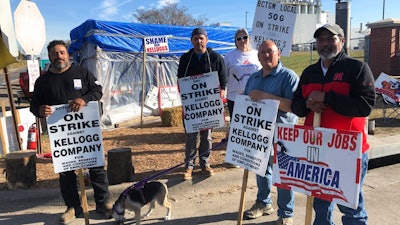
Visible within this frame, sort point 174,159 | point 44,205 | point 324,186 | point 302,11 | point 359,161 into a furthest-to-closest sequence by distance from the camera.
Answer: point 302,11 < point 174,159 < point 44,205 < point 324,186 < point 359,161

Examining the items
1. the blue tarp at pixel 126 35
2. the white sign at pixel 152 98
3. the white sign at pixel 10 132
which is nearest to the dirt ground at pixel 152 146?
the white sign at pixel 10 132

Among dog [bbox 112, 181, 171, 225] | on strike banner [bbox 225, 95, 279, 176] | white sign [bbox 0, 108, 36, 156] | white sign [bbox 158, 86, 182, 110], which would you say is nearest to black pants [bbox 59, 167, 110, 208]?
dog [bbox 112, 181, 171, 225]

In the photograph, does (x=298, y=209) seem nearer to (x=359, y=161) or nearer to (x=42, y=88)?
(x=359, y=161)

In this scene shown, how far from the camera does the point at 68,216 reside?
465cm

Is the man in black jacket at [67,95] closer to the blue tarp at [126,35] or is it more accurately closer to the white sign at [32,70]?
the white sign at [32,70]

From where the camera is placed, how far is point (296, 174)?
10.6 ft

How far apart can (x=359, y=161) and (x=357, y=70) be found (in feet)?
2.35

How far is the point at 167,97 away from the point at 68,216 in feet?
29.0

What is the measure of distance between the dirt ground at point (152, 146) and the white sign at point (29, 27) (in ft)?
7.03

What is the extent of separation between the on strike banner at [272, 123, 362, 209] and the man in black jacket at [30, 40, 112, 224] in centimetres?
232

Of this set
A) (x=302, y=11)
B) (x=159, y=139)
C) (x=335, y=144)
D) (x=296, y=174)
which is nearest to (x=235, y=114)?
(x=296, y=174)

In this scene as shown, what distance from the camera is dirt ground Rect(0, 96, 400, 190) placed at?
6137 mm

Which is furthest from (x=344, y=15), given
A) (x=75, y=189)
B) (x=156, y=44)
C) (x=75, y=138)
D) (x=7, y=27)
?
(x=156, y=44)

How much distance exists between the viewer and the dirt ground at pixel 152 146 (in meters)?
6.14
